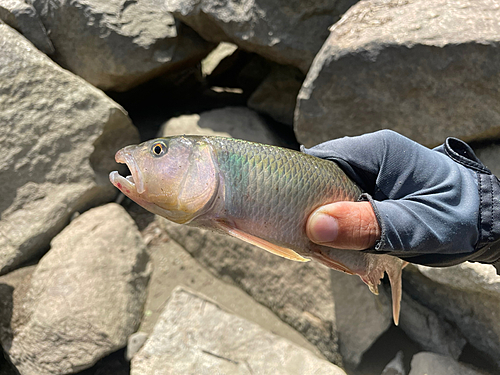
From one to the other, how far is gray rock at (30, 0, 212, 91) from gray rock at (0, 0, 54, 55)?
0.07 meters

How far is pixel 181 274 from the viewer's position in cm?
338

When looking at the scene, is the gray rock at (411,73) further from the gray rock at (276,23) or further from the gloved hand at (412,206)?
the gloved hand at (412,206)

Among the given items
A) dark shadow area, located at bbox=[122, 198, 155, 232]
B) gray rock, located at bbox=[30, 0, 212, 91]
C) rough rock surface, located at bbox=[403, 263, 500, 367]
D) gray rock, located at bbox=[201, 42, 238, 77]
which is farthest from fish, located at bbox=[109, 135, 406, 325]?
gray rock, located at bbox=[201, 42, 238, 77]

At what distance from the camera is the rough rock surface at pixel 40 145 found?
3.10 metres

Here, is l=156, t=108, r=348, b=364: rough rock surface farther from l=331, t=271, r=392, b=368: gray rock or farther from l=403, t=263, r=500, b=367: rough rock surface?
l=403, t=263, r=500, b=367: rough rock surface

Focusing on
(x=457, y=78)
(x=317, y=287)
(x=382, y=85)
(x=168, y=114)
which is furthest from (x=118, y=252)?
(x=457, y=78)

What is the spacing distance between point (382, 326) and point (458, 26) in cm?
199

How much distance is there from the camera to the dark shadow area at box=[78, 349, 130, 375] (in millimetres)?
2844

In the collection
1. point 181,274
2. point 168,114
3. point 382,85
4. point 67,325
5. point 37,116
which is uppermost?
point 382,85

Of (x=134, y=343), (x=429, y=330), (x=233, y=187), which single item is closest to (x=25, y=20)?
(x=134, y=343)

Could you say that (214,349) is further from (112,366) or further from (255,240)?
(255,240)

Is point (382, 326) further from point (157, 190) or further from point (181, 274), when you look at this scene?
point (157, 190)

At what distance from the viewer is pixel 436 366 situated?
8.02 feet

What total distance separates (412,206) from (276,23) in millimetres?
2337
